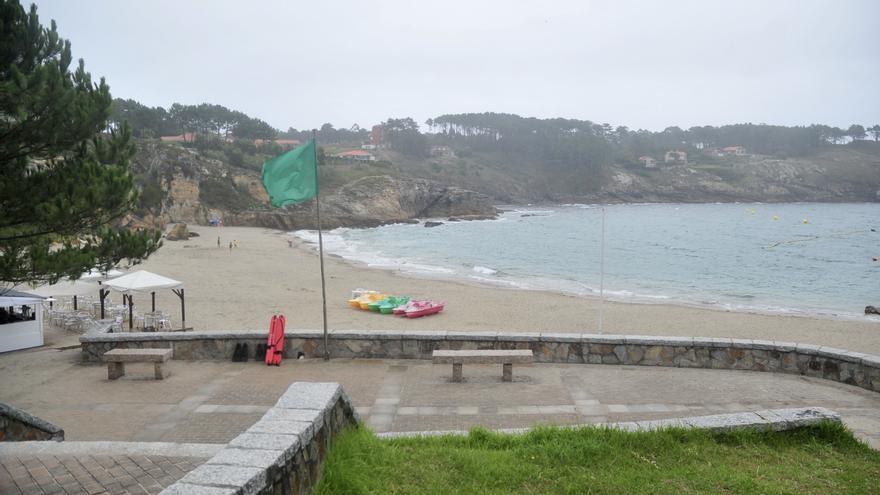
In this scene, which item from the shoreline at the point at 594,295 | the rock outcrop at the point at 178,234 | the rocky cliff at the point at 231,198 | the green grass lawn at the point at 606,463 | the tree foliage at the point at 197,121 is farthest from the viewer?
the tree foliage at the point at 197,121

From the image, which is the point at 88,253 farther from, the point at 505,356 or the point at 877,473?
the point at 877,473

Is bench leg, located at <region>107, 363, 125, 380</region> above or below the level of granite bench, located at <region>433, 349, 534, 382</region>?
below

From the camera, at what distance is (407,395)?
8.62 m

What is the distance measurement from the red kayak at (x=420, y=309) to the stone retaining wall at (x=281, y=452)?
16156mm

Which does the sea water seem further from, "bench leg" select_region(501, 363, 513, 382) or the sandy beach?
"bench leg" select_region(501, 363, 513, 382)

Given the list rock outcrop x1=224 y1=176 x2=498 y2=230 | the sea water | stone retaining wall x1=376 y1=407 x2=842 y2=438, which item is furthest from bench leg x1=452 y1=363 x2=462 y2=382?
rock outcrop x1=224 y1=176 x2=498 y2=230

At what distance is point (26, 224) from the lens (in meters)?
8.45

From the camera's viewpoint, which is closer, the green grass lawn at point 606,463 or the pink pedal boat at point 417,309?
the green grass lawn at point 606,463

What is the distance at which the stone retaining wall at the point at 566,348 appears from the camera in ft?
30.2

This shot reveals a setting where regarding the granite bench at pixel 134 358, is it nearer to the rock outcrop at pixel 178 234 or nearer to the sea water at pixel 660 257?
the sea water at pixel 660 257

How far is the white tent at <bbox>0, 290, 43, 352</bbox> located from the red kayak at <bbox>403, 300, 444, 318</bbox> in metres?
10.9

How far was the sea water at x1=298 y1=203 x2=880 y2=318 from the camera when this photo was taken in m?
31.9

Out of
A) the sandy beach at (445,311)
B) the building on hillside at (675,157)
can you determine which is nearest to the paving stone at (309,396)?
the sandy beach at (445,311)

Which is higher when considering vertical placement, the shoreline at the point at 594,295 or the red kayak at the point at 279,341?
the red kayak at the point at 279,341
